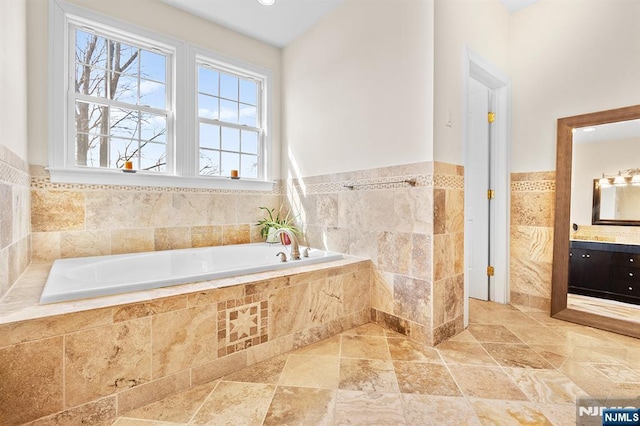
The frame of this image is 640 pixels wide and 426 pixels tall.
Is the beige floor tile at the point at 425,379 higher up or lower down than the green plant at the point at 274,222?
lower down

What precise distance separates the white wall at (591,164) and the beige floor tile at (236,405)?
8.32 feet

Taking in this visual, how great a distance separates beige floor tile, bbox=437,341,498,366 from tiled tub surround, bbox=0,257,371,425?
806mm

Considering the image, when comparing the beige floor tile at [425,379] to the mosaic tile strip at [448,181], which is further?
the mosaic tile strip at [448,181]

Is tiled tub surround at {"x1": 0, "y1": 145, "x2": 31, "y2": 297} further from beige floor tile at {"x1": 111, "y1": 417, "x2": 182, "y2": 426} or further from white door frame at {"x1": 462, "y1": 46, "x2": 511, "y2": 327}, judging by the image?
white door frame at {"x1": 462, "y1": 46, "x2": 511, "y2": 327}

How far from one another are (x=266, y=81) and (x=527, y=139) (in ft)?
8.59

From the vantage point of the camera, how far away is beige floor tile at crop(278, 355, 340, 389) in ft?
5.02

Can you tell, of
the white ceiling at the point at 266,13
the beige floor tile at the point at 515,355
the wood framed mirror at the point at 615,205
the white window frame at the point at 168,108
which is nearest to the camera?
the beige floor tile at the point at 515,355

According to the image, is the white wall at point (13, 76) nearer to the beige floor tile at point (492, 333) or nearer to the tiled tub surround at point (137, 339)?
the tiled tub surround at point (137, 339)

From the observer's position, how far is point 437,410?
1.33m

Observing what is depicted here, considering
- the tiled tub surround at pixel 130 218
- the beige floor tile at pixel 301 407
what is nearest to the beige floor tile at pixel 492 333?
the beige floor tile at pixel 301 407

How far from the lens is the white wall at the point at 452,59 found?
195cm

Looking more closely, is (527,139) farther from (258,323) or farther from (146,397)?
(146,397)

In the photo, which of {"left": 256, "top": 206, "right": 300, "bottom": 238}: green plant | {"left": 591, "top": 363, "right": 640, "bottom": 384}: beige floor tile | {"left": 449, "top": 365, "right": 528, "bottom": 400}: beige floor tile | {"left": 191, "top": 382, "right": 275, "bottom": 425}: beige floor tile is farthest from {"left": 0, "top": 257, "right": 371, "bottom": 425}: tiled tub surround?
{"left": 591, "top": 363, "right": 640, "bottom": 384}: beige floor tile

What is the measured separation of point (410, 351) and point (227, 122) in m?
2.67
